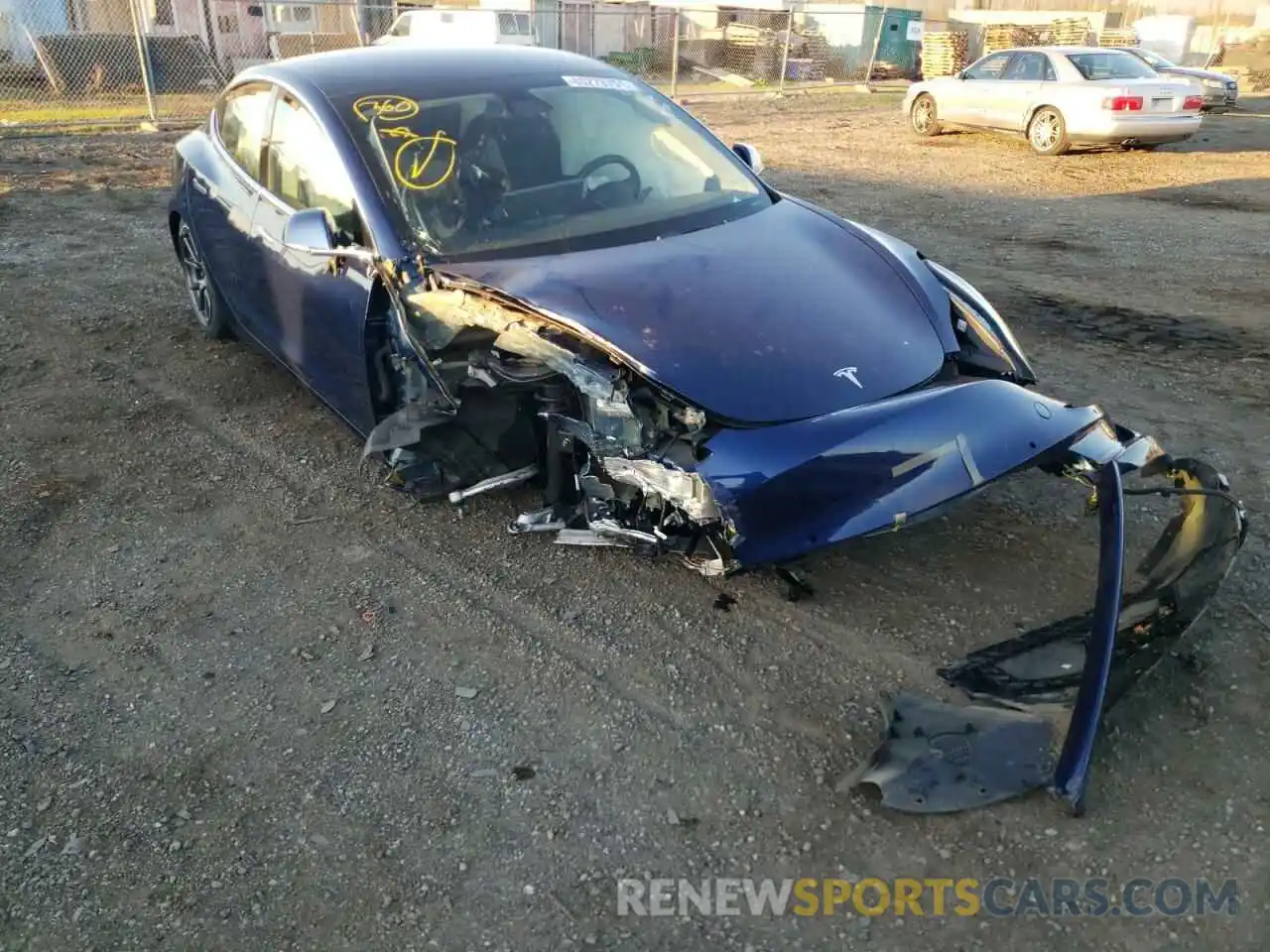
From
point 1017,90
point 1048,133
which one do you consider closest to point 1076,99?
point 1048,133

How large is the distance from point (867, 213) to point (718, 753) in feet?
25.1

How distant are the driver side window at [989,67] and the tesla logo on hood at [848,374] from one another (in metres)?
12.3

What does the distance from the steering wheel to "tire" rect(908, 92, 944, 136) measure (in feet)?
38.9

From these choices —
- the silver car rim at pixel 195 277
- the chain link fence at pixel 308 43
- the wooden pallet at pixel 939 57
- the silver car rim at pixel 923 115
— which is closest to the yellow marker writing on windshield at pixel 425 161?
the silver car rim at pixel 195 277

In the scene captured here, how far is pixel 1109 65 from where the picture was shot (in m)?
12.7

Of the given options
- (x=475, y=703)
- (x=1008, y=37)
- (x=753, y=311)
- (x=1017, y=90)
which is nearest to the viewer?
(x=475, y=703)

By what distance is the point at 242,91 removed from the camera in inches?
201

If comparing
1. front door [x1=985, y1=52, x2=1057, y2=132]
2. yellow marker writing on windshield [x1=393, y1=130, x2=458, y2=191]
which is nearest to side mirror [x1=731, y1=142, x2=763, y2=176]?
Answer: yellow marker writing on windshield [x1=393, y1=130, x2=458, y2=191]

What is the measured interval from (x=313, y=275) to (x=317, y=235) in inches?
12.6

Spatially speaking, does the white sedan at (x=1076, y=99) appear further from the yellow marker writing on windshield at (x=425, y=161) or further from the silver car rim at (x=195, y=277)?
the silver car rim at (x=195, y=277)

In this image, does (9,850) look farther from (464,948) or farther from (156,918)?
(464,948)

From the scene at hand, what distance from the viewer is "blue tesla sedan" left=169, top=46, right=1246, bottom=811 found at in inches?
114

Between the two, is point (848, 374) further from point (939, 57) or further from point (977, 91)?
point (939, 57)

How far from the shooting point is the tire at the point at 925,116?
1470cm
